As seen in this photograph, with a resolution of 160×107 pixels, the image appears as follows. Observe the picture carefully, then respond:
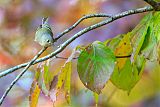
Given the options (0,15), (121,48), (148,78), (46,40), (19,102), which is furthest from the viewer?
(0,15)

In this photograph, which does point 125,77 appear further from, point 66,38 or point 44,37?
point 66,38

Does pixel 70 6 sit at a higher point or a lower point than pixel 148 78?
higher

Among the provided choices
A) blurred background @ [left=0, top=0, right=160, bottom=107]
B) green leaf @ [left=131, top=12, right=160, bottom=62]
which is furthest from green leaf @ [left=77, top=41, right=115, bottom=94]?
blurred background @ [left=0, top=0, right=160, bottom=107]

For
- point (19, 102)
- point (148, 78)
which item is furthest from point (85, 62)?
point (19, 102)

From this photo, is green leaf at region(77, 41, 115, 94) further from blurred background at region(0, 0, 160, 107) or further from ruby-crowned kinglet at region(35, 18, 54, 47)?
A: blurred background at region(0, 0, 160, 107)

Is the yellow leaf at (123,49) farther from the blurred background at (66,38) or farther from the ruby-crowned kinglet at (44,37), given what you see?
the blurred background at (66,38)

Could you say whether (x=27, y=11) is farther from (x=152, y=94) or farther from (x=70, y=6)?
(x=152, y=94)

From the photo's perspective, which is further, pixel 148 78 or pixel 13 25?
pixel 13 25
